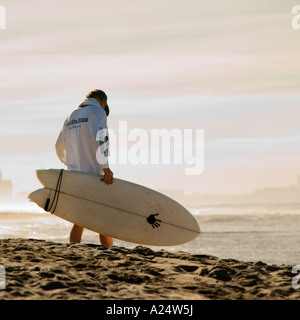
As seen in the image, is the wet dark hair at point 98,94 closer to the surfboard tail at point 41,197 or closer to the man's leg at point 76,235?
the surfboard tail at point 41,197

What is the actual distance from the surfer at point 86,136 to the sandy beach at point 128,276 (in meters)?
0.89

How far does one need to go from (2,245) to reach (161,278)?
2.26 metres

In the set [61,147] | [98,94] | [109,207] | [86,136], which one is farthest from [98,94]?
[109,207]

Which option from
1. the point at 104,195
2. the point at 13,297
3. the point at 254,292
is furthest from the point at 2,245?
the point at 254,292

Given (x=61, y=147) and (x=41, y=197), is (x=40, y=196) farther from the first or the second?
(x=61, y=147)

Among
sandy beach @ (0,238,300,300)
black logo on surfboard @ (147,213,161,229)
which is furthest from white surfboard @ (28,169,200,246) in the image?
sandy beach @ (0,238,300,300)

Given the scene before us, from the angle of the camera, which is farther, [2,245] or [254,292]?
[2,245]

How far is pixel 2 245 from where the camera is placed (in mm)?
5746

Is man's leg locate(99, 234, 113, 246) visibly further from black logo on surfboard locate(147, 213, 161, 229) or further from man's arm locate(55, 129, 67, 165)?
man's arm locate(55, 129, 67, 165)

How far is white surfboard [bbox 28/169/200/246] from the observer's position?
20.8 ft

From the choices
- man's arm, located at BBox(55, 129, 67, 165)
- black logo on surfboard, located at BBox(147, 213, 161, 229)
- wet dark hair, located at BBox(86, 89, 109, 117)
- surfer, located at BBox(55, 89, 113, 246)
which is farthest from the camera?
black logo on surfboard, located at BBox(147, 213, 161, 229)

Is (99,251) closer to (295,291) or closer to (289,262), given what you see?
(295,291)

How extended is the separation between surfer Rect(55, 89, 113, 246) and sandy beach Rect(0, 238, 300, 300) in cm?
89

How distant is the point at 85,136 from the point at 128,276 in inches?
80.9
